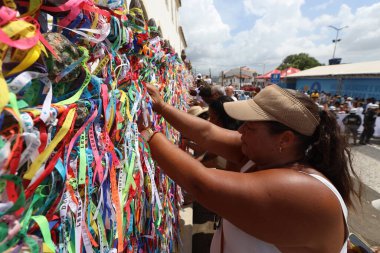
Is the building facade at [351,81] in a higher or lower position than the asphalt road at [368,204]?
higher

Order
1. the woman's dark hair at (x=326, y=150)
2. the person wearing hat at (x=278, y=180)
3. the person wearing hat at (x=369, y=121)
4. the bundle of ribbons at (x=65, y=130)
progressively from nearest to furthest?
the bundle of ribbons at (x=65, y=130) → the person wearing hat at (x=278, y=180) → the woman's dark hair at (x=326, y=150) → the person wearing hat at (x=369, y=121)

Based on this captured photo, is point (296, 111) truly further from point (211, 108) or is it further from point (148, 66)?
point (211, 108)

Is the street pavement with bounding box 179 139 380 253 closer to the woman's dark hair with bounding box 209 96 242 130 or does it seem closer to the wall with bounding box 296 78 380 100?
the woman's dark hair with bounding box 209 96 242 130

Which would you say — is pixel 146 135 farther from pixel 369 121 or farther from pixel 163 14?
pixel 369 121

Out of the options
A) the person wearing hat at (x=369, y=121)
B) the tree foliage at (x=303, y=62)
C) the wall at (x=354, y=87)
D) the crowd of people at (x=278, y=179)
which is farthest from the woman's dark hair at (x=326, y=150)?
the tree foliage at (x=303, y=62)

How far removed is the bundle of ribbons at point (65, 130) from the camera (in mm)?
583

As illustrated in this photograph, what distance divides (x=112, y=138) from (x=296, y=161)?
87 centimetres

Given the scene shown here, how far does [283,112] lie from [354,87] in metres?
22.3

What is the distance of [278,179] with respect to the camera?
3.58 ft

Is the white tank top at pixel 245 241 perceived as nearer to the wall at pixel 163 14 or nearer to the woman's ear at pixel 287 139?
the woman's ear at pixel 287 139

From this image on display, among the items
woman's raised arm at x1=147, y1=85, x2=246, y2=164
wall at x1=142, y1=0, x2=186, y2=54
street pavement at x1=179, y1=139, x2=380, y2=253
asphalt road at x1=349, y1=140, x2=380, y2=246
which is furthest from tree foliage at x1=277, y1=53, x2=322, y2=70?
woman's raised arm at x1=147, y1=85, x2=246, y2=164

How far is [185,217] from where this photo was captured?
3574mm

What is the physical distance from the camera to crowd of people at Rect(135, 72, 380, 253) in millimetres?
1070

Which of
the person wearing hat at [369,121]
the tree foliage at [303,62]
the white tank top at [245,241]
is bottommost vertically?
the person wearing hat at [369,121]
